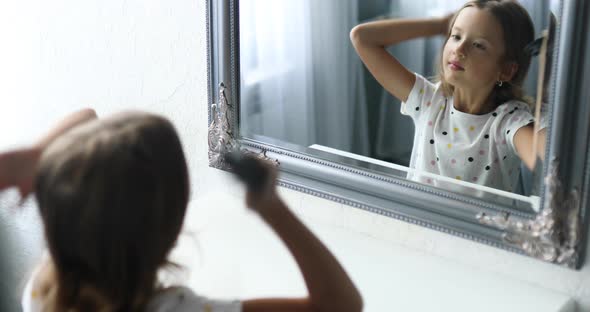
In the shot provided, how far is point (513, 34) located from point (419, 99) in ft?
0.57

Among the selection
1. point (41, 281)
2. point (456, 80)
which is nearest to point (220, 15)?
point (456, 80)

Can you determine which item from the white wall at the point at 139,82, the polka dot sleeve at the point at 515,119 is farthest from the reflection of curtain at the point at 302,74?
the polka dot sleeve at the point at 515,119

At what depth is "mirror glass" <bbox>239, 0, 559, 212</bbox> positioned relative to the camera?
3.58ft

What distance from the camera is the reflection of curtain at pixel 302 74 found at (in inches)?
47.7

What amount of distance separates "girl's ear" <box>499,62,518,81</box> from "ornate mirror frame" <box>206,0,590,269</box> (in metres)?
0.06

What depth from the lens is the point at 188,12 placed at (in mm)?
1382

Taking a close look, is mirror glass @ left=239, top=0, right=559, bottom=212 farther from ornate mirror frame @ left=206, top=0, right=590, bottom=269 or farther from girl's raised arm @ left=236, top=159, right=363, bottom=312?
girl's raised arm @ left=236, top=159, right=363, bottom=312

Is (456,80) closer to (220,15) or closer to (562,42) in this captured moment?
(562,42)

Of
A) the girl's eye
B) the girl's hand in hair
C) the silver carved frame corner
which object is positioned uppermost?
the girl's hand in hair

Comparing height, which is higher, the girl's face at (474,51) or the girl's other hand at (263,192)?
the girl's face at (474,51)

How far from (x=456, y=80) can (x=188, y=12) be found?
506mm

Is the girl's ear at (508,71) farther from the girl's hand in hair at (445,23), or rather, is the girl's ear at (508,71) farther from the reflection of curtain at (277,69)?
the reflection of curtain at (277,69)

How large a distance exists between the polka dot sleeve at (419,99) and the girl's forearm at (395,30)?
6 centimetres

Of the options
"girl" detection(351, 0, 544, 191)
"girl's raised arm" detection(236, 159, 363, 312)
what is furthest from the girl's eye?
"girl's raised arm" detection(236, 159, 363, 312)
